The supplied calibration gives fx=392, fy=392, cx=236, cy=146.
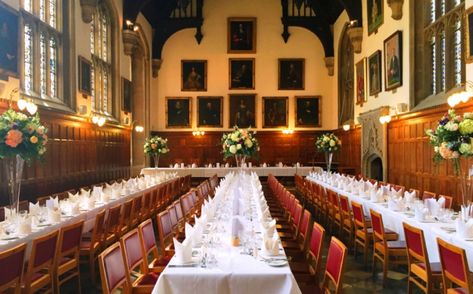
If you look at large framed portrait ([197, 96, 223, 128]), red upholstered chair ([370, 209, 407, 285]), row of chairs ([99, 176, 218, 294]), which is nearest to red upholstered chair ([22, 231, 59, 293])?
row of chairs ([99, 176, 218, 294])

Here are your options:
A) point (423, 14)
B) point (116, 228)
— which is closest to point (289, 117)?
point (423, 14)

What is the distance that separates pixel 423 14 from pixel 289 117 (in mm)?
10013

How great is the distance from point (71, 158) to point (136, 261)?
829 centimetres

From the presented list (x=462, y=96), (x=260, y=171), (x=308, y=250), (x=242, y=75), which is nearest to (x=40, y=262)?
(x=308, y=250)

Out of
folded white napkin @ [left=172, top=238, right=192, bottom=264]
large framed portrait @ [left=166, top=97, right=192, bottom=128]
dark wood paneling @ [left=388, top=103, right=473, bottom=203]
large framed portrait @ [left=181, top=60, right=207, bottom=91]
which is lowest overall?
folded white napkin @ [left=172, top=238, right=192, bottom=264]

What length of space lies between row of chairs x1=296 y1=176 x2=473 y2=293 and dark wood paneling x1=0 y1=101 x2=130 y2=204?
634cm

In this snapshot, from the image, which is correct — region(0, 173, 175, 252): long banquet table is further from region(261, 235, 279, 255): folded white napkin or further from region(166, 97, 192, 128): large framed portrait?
region(166, 97, 192, 128): large framed portrait

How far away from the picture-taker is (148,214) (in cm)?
851

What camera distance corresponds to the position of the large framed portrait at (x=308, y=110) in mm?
20703

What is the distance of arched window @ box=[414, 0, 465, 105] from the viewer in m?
9.95

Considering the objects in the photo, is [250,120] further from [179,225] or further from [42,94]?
[179,225]

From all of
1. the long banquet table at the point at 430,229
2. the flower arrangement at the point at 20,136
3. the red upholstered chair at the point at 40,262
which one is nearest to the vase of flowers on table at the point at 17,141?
the flower arrangement at the point at 20,136

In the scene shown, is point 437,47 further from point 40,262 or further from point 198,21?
point 198,21

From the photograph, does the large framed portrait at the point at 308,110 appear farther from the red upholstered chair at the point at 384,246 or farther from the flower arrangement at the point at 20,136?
the flower arrangement at the point at 20,136
